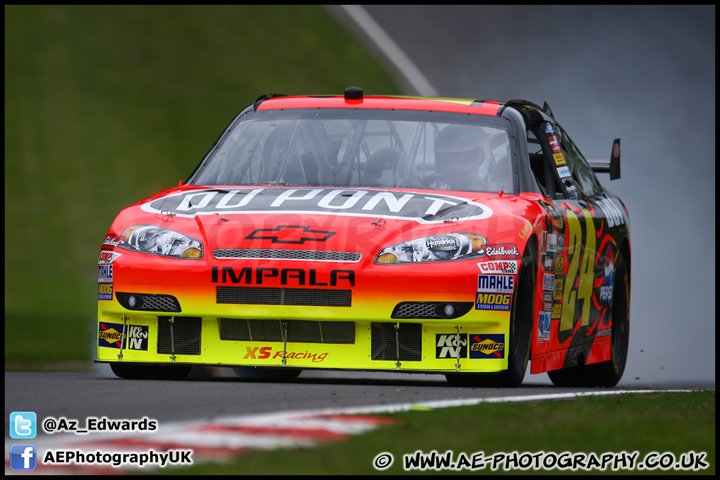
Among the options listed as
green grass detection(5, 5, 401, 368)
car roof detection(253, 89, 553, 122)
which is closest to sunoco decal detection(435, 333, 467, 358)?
car roof detection(253, 89, 553, 122)

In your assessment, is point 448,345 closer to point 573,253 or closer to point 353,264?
point 353,264

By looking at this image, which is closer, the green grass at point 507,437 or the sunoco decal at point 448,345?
A: the green grass at point 507,437

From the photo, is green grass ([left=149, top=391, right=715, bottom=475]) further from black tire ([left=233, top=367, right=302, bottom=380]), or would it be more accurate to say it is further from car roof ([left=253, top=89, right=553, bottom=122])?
black tire ([left=233, top=367, right=302, bottom=380])

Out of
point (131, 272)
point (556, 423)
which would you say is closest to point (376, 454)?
point (556, 423)

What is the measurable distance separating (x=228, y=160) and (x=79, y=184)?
1992 cm

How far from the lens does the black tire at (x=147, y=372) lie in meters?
7.06

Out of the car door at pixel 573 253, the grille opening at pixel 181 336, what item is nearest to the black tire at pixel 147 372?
the grille opening at pixel 181 336

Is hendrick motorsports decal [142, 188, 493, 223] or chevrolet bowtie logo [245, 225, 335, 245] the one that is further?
hendrick motorsports decal [142, 188, 493, 223]

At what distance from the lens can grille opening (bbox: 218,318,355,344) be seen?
6516 mm

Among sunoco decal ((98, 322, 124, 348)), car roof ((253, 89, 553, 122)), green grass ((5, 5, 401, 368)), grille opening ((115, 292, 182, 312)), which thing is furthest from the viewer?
green grass ((5, 5, 401, 368))

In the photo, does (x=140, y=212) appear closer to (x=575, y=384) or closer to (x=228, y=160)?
(x=228, y=160)

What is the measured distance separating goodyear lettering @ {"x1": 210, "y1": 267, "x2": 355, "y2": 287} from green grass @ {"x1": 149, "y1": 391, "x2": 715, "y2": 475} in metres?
1.24

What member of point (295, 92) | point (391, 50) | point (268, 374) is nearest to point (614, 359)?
point (268, 374)

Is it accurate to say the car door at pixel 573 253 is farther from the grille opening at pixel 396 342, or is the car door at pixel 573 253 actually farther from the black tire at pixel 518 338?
the grille opening at pixel 396 342
